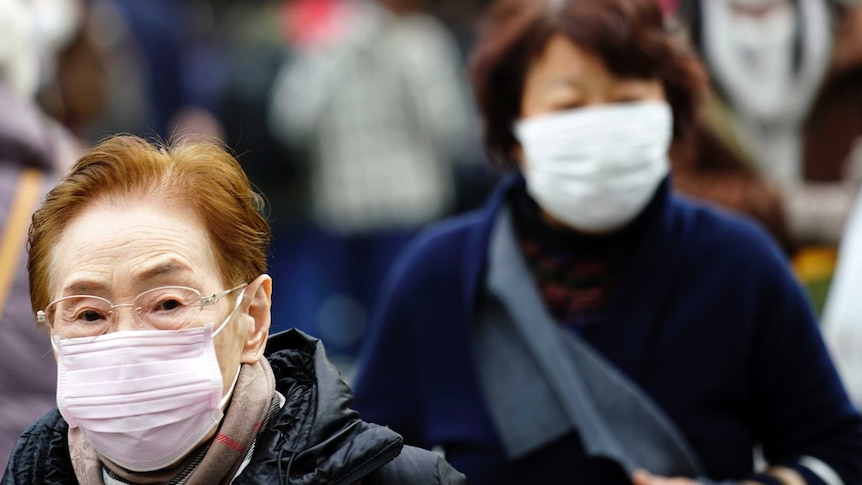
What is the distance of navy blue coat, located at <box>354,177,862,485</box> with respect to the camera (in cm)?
381

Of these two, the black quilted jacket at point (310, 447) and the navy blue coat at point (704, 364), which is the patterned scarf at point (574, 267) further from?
the black quilted jacket at point (310, 447)

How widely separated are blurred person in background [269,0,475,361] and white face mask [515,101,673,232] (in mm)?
4827

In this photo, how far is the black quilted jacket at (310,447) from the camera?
2.79 meters

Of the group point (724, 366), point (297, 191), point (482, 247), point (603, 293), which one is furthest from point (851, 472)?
point (297, 191)

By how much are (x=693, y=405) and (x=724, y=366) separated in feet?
0.39

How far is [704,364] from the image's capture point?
3818 mm

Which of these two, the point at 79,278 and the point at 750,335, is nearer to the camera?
the point at 79,278

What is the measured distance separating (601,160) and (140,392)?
159cm

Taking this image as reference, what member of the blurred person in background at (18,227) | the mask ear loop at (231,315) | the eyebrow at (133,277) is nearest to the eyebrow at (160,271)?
the eyebrow at (133,277)

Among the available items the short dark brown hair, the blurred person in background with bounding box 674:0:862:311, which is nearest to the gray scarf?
the short dark brown hair

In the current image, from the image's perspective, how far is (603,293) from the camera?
3.96 metres

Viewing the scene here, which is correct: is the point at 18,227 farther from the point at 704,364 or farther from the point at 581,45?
the point at 704,364

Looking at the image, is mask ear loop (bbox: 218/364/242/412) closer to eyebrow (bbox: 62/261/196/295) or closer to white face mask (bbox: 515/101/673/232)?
eyebrow (bbox: 62/261/196/295)

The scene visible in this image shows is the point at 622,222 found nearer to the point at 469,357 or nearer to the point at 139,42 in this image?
the point at 469,357
